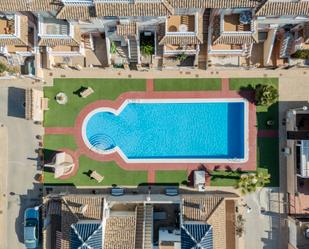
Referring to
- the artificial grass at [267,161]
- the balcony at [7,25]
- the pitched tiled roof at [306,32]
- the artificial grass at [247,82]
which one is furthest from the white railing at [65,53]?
the pitched tiled roof at [306,32]

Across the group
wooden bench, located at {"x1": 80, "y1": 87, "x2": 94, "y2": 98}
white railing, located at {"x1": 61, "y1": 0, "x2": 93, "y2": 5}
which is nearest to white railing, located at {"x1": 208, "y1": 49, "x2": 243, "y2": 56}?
white railing, located at {"x1": 61, "y1": 0, "x2": 93, "y2": 5}

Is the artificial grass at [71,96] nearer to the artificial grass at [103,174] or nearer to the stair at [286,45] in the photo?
the artificial grass at [103,174]

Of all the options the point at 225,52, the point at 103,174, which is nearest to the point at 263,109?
the point at 225,52

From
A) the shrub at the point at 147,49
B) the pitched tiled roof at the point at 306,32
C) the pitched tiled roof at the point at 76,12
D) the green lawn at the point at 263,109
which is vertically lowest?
the green lawn at the point at 263,109

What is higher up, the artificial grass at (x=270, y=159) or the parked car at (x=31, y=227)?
the artificial grass at (x=270, y=159)

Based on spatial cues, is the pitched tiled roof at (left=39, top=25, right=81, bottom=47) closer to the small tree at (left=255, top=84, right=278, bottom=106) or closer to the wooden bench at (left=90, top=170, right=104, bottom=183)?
the wooden bench at (left=90, top=170, right=104, bottom=183)

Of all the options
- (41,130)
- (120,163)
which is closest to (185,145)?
(120,163)
